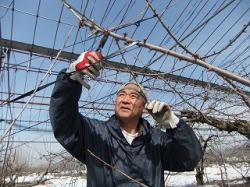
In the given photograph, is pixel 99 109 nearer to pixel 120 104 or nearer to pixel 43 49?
pixel 43 49

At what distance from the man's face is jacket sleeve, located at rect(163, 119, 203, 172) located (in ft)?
0.84

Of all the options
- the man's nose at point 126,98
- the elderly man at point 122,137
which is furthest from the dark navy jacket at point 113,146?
the man's nose at point 126,98

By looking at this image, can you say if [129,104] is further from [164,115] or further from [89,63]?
[89,63]

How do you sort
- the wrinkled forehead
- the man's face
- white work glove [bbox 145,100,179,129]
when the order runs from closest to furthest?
white work glove [bbox 145,100,179,129] < the man's face < the wrinkled forehead

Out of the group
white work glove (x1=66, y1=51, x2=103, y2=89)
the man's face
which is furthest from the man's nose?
white work glove (x1=66, y1=51, x2=103, y2=89)

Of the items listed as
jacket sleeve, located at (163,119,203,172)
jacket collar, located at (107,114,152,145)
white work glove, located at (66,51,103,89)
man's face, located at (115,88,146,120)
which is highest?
white work glove, located at (66,51,103,89)

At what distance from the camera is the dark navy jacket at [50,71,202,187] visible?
1767 mm

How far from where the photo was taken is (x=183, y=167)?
2008 millimetres

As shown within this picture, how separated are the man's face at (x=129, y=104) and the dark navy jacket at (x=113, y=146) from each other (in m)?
0.08

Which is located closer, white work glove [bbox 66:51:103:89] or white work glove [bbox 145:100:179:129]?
white work glove [bbox 66:51:103:89]

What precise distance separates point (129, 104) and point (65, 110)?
1.54 feet

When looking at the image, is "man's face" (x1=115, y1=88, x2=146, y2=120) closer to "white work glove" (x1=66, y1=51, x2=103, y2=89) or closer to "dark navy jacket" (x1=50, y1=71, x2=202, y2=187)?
"dark navy jacket" (x1=50, y1=71, x2=202, y2=187)

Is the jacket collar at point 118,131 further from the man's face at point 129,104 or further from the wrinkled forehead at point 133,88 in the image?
the wrinkled forehead at point 133,88

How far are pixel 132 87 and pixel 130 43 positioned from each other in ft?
2.84
